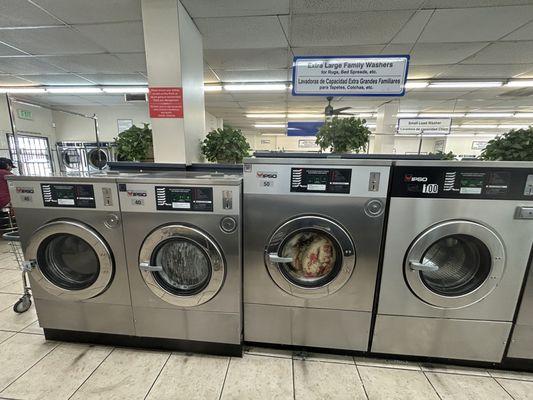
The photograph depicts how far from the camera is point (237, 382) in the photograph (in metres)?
→ 1.29

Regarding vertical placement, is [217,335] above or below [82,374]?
above

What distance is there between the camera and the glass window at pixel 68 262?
4.73 feet

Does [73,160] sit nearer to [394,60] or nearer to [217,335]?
[217,335]

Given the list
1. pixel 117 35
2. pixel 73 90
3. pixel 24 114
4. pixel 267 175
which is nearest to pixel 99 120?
pixel 24 114

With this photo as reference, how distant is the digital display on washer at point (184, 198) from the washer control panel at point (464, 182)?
3.52 ft

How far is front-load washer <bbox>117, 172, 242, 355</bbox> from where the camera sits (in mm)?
1274

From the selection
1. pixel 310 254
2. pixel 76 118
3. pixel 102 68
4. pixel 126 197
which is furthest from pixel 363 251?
pixel 76 118

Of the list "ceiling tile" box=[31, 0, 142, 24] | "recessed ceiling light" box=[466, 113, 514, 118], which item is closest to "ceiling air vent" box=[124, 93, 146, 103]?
"ceiling tile" box=[31, 0, 142, 24]

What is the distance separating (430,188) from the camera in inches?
48.1

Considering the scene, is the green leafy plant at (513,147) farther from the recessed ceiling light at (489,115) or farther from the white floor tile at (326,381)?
the recessed ceiling light at (489,115)

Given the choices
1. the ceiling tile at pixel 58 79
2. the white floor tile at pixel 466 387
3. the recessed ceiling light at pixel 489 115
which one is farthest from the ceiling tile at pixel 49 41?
the recessed ceiling light at pixel 489 115

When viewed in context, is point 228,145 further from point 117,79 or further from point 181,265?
point 117,79

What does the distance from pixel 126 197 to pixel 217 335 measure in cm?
105

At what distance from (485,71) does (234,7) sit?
4371 millimetres
